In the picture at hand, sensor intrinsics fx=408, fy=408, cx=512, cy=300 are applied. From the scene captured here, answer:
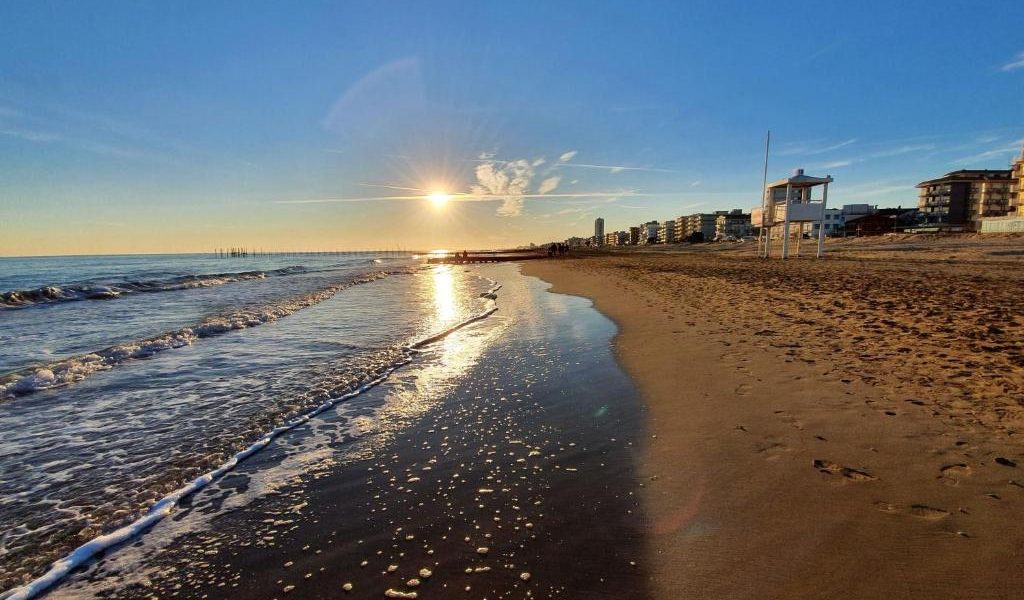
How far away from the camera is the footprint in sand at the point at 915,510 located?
111 inches

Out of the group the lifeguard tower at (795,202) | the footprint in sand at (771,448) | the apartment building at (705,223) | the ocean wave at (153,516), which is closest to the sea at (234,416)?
the ocean wave at (153,516)

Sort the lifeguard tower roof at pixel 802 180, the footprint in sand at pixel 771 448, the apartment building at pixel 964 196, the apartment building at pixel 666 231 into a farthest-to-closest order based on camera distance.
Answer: the apartment building at pixel 666 231
the apartment building at pixel 964 196
the lifeguard tower roof at pixel 802 180
the footprint in sand at pixel 771 448

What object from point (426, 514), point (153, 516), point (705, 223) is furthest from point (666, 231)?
point (153, 516)

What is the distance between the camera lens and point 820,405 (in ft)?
15.9

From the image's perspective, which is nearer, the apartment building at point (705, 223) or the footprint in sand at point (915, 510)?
the footprint in sand at point (915, 510)

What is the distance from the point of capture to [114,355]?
846cm

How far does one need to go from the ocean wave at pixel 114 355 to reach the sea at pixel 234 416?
4 centimetres

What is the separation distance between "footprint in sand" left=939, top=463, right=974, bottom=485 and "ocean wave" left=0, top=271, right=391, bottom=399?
11.7m

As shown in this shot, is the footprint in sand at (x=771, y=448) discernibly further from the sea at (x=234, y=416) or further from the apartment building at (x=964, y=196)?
the apartment building at (x=964, y=196)

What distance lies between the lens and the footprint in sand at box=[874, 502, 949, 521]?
283 centimetres

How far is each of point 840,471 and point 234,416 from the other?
264 inches

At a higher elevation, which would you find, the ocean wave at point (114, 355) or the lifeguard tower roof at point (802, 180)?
the lifeguard tower roof at point (802, 180)

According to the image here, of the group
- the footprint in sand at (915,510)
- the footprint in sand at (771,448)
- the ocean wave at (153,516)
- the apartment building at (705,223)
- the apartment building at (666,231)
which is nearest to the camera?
the ocean wave at (153,516)

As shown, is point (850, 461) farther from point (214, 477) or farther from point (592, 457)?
point (214, 477)
